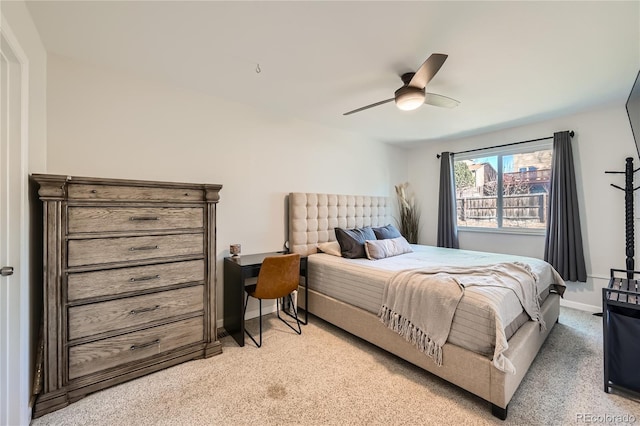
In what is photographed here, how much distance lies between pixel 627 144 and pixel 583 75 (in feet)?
4.82

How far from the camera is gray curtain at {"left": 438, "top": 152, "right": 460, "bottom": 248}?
4.60m

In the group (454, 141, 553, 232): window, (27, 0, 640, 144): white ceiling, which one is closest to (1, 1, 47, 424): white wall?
(27, 0, 640, 144): white ceiling

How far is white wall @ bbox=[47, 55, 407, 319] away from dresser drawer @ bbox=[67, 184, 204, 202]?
534 mm

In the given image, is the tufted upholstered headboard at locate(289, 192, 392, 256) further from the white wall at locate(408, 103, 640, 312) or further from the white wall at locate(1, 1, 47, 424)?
the white wall at locate(408, 103, 640, 312)

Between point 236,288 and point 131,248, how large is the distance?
0.99m

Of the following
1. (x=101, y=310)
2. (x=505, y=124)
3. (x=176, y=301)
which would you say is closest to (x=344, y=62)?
(x=176, y=301)

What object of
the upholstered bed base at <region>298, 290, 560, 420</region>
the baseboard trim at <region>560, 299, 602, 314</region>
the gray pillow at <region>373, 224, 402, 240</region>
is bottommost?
the baseboard trim at <region>560, 299, 602, 314</region>

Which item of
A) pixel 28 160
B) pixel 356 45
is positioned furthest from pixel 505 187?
pixel 28 160

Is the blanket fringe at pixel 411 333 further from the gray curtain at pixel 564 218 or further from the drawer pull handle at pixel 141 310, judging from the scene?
the gray curtain at pixel 564 218

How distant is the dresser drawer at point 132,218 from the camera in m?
1.87

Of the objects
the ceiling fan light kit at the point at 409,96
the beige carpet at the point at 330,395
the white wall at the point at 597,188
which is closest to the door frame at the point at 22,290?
the beige carpet at the point at 330,395

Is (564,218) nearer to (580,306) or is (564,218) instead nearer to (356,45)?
(580,306)

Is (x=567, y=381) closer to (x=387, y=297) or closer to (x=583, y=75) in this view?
(x=387, y=297)

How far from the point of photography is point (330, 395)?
1.89 meters
